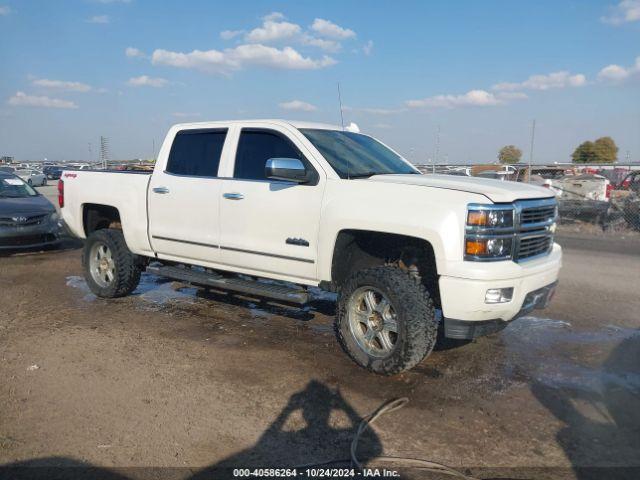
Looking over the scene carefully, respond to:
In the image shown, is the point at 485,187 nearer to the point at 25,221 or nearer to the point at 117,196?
the point at 117,196

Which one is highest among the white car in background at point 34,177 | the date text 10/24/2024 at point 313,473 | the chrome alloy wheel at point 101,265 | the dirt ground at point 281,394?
the chrome alloy wheel at point 101,265

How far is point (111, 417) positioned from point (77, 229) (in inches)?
162

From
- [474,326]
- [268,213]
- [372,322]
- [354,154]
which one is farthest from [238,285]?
[474,326]

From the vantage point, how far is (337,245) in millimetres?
4809

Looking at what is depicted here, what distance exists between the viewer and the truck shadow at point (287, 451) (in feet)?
10.1

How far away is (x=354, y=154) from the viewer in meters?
5.48

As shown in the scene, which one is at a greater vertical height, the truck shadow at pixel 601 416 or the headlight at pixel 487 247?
the headlight at pixel 487 247

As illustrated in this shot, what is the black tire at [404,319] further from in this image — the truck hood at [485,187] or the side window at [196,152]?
the side window at [196,152]

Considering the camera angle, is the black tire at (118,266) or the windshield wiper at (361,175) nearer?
the windshield wiper at (361,175)

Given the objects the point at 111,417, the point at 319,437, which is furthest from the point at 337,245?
the point at 111,417

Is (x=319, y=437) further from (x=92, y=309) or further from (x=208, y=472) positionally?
(x=92, y=309)

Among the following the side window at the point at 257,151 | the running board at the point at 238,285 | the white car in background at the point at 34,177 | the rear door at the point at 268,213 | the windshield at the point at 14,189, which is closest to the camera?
the rear door at the point at 268,213

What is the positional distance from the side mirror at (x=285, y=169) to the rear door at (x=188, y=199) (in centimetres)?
102

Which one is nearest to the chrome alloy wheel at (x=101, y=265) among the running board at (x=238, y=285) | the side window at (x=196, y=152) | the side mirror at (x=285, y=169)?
the running board at (x=238, y=285)
